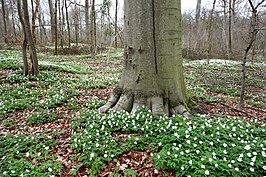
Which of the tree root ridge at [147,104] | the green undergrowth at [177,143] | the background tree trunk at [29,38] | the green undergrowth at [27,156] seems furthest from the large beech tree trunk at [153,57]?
the background tree trunk at [29,38]

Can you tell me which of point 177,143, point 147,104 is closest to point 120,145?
point 177,143

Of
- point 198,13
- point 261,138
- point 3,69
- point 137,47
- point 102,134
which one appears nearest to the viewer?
point 261,138

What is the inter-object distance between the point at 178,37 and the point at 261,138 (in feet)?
8.45

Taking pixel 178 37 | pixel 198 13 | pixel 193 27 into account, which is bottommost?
pixel 178 37

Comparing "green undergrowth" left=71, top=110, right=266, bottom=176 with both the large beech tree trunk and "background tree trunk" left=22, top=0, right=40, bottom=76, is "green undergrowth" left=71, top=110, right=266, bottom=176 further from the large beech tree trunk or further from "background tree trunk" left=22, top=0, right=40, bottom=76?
"background tree trunk" left=22, top=0, right=40, bottom=76

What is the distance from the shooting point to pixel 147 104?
407cm

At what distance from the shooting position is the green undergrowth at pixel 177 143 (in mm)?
2414

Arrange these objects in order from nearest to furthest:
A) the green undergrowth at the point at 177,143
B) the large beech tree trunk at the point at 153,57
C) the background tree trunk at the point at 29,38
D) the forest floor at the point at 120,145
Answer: the green undergrowth at the point at 177,143 < the forest floor at the point at 120,145 < the large beech tree trunk at the point at 153,57 < the background tree trunk at the point at 29,38

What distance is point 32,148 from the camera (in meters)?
3.18

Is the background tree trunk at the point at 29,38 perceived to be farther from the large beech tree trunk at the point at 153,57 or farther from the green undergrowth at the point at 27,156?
the large beech tree trunk at the point at 153,57

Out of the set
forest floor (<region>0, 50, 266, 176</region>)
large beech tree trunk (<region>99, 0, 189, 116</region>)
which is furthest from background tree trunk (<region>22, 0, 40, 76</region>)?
large beech tree trunk (<region>99, 0, 189, 116</region>)

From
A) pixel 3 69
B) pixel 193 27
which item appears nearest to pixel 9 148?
pixel 3 69

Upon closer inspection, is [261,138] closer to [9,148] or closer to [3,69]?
[9,148]

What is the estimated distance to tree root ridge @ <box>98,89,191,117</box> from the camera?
3.97m
